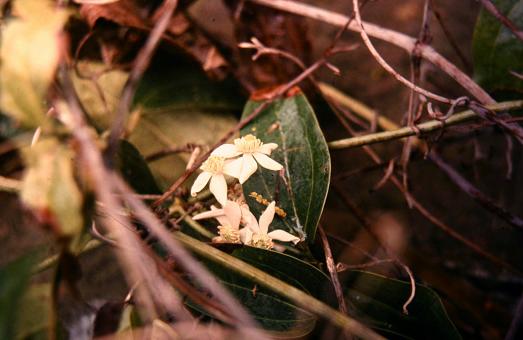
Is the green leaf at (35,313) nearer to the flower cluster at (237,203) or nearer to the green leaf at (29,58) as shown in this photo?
the flower cluster at (237,203)

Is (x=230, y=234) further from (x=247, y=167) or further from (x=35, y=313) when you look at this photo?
(x=35, y=313)

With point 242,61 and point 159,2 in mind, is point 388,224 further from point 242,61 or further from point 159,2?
point 159,2

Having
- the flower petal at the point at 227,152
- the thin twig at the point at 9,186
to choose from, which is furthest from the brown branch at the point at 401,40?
the thin twig at the point at 9,186

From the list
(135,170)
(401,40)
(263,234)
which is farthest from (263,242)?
(401,40)

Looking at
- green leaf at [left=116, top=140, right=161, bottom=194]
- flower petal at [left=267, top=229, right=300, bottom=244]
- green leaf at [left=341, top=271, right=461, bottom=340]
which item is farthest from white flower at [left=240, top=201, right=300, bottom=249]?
green leaf at [left=116, top=140, right=161, bottom=194]

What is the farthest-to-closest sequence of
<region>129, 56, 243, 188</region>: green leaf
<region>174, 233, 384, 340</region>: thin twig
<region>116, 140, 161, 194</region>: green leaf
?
<region>129, 56, 243, 188</region>: green leaf → <region>116, 140, 161, 194</region>: green leaf → <region>174, 233, 384, 340</region>: thin twig

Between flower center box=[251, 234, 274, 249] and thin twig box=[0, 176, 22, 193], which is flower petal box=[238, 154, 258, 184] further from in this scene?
thin twig box=[0, 176, 22, 193]
